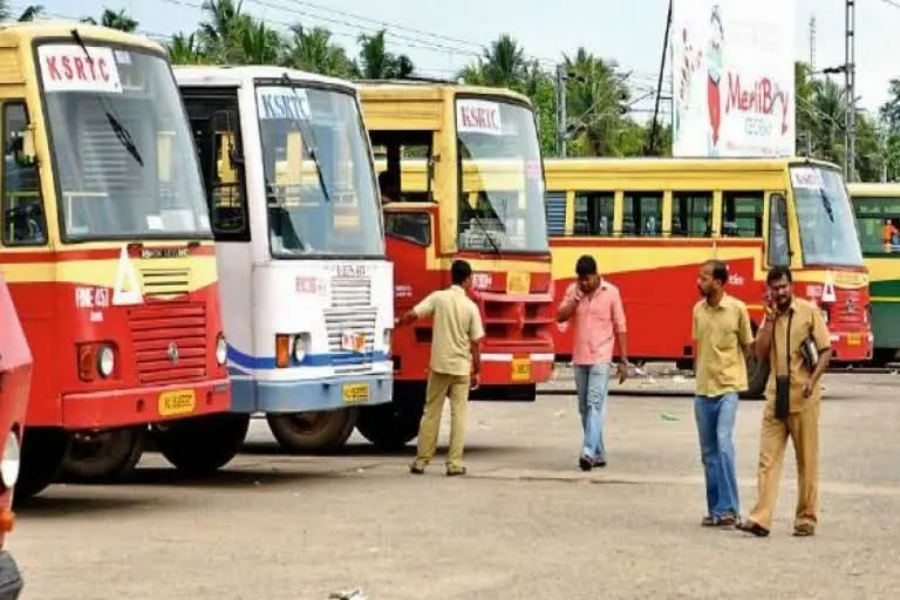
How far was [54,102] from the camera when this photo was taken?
16422 millimetres

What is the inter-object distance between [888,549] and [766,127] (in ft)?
127

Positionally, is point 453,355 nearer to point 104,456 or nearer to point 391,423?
point 104,456

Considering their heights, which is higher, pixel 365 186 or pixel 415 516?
pixel 365 186

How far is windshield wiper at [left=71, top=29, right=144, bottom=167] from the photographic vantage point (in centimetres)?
1678

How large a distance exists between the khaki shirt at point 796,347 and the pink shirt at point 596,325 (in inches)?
208

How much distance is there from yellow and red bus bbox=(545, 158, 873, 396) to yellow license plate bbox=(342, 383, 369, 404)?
46.6ft

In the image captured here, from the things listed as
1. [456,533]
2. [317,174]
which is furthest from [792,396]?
[317,174]

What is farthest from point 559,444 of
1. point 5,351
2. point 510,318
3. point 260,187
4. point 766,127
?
point 766,127

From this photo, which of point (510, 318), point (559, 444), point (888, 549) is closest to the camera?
point (888, 549)

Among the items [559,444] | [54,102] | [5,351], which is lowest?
[559,444]

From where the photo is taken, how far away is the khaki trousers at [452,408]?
2034cm

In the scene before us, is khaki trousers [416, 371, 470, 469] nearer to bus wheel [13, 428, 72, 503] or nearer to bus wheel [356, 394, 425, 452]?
bus wheel [356, 394, 425, 452]

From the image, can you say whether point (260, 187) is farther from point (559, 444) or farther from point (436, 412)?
point (559, 444)

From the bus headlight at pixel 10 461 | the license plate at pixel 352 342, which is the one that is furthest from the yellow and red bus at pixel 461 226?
the bus headlight at pixel 10 461
